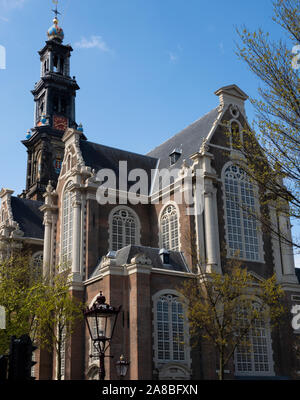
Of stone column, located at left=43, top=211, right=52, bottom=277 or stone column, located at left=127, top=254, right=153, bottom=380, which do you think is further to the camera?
stone column, located at left=43, top=211, right=52, bottom=277

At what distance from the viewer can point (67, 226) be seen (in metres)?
39.3

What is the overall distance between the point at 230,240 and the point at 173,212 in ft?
15.3

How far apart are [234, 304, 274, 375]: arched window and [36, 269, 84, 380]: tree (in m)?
10.7

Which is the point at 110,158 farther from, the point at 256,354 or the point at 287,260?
the point at 256,354

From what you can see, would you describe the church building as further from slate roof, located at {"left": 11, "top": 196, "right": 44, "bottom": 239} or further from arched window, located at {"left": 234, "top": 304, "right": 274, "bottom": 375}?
slate roof, located at {"left": 11, "top": 196, "right": 44, "bottom": 239}

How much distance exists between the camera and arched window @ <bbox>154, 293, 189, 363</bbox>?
3031cm

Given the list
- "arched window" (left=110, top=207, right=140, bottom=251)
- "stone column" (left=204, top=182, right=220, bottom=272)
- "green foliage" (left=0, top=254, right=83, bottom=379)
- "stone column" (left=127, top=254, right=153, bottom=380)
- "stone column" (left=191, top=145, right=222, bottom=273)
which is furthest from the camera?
"arched window" (left=110, top=207, right=140, bottom=251)

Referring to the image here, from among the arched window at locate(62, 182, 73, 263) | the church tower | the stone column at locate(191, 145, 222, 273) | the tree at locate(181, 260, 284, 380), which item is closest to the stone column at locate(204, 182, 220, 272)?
the stone column at locate(191, 145, 222, 273)

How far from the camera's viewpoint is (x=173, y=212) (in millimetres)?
37406

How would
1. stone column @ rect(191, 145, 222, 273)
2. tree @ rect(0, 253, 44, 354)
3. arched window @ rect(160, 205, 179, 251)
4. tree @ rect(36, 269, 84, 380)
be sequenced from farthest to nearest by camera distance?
1. arched window @ rect(160, 205, 179, 251)
2. stone column @ rect(191, 145, 222, 273)
3. tree @ rect(36, 269, 84, 380)
4. tree @ rect(0, 253, 44, 354)

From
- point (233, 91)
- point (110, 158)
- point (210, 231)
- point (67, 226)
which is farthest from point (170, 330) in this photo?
point (233, 91)

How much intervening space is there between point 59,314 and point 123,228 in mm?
9065
